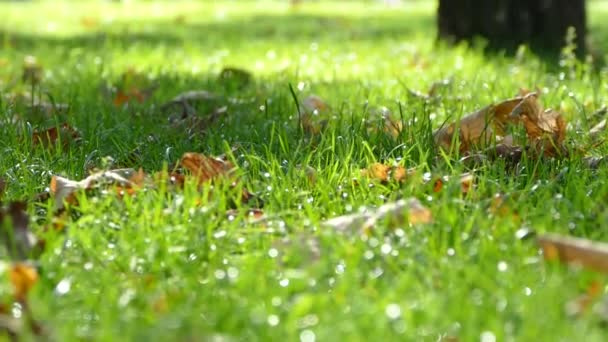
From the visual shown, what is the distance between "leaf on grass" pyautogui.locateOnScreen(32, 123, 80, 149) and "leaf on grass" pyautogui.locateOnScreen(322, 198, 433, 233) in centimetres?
122

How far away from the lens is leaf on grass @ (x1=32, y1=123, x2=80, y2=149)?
10.8 ft

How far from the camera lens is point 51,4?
11891 mm

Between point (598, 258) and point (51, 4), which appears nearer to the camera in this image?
point (598, 258)

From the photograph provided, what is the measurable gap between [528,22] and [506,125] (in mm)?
2899

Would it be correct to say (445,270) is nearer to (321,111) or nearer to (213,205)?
(213,205)

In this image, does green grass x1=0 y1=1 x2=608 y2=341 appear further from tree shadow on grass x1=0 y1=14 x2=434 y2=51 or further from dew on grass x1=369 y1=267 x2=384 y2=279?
tree shadow on grass x1=0 y1=14 x2=434 y2=51

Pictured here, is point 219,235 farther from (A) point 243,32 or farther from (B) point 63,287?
(A) point 243,32

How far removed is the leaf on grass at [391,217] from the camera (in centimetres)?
231

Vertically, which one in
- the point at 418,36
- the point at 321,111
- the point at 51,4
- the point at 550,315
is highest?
the point at 550,315

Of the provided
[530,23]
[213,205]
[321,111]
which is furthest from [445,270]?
[530,23]

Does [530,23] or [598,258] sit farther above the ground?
[598,258]

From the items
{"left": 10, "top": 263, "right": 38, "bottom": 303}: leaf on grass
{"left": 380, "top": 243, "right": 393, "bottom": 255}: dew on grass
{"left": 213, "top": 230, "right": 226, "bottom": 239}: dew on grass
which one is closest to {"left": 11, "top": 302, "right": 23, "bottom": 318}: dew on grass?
{"left": 10, "top": 263, "right": 38, "bottom": 303}: leaf on grass

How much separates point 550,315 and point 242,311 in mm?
514

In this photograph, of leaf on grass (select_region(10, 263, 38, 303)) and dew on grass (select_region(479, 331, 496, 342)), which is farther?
leaf on grass (select_region(10, 263, 38, 303))
